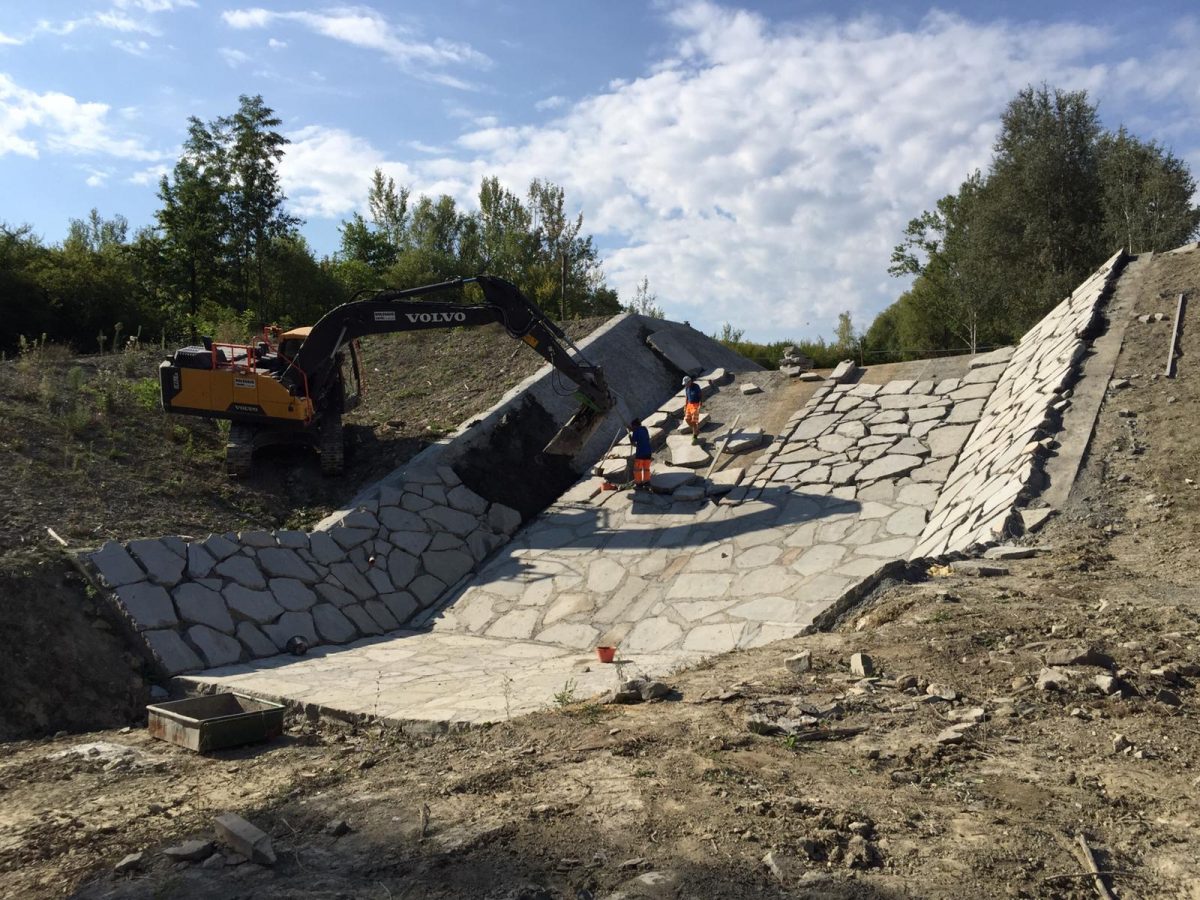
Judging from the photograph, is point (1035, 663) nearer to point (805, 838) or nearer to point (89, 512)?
point (805, 838)

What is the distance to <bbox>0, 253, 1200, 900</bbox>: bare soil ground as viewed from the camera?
11.2ft

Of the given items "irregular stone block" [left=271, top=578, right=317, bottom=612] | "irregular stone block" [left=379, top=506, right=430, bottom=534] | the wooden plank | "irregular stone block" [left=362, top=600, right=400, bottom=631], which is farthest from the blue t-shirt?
the wooden plank

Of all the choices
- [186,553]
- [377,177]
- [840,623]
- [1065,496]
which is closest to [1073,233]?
[1065,496]

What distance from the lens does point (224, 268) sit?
2886cm

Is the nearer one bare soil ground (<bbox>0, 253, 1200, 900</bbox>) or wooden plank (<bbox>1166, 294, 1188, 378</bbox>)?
bare soil ground (<bbox>0, 253, 1200, 900</bbox>)

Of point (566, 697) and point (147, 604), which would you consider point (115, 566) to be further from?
point (566, 697)

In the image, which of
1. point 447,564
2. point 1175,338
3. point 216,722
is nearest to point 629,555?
point 447,564

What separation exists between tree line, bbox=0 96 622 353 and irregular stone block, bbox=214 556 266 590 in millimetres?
10888

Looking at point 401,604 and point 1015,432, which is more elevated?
point 1015,432

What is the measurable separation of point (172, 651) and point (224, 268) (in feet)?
74.4

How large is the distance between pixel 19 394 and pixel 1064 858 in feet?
43.9

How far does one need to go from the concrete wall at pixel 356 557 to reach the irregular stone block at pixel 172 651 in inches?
0.5

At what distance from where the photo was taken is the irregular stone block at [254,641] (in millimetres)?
9438

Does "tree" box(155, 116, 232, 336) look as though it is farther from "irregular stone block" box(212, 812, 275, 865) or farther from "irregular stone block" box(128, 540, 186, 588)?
"irregular stone block" box(212, 812, 275, 865)
